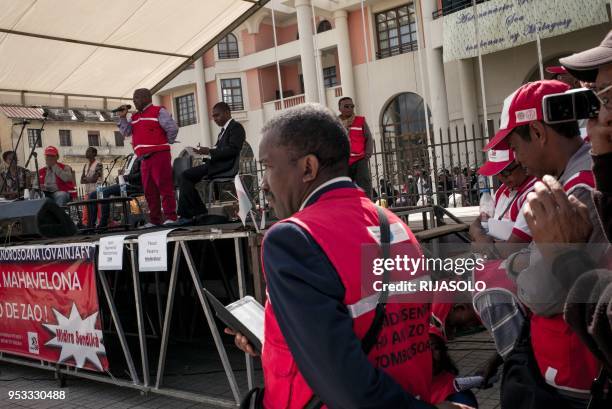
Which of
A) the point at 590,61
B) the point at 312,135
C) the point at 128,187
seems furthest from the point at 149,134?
the point at 590,61

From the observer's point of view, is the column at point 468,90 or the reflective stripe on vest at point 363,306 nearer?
the reflective stripe on vest at point 363,306

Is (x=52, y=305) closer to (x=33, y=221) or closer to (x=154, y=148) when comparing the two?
(x=33, y=221)

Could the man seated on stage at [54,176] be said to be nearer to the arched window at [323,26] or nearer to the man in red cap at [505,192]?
the man in red cap at [505,192]

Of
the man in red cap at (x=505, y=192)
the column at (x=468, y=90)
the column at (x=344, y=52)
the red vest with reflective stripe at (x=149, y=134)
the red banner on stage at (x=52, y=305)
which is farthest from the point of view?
the column at (x=344, y=52)

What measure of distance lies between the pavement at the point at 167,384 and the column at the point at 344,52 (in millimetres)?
21064

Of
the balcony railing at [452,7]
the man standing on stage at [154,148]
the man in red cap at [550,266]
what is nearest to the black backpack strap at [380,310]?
the man in red cap at [550,266]

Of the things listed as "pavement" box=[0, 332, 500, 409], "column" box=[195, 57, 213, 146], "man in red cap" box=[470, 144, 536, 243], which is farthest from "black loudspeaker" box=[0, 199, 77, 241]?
"column" box=[195, 57, 213, 146]

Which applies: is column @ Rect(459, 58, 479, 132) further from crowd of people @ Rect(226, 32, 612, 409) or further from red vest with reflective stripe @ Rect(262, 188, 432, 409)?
red vest with reflective stripe @ Rect(262, 188, 432, 409)

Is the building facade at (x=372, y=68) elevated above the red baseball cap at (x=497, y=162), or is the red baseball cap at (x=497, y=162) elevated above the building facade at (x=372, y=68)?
the building facade at (x=372, y=68)

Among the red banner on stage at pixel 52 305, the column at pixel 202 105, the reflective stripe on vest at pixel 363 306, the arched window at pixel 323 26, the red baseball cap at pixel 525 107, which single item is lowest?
the red banner on stage at pixel 52 305

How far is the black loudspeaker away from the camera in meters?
6.25

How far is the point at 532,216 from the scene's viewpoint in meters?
1.51

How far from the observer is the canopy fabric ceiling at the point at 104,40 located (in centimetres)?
738

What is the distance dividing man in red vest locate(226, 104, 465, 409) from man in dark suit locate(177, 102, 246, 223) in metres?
4.84
